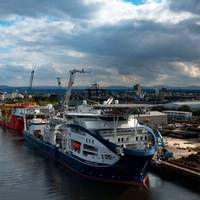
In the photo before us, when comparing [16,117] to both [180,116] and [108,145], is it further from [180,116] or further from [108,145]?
[108,145]

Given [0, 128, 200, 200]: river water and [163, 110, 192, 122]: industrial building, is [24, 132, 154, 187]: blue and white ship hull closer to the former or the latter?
[0, 128, 200, 200]: river water

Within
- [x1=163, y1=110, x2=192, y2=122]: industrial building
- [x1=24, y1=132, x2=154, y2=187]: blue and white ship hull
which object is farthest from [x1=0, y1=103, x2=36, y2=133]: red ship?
[x1=24, y1=132, x2=154, y2=187]: blue and white ship hull

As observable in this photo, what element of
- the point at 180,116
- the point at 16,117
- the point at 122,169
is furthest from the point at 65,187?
the point at 180,116

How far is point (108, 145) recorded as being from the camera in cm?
2212

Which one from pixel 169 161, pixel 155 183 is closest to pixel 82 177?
pixel 155 183

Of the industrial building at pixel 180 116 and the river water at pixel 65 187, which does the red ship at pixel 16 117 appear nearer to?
the river water at pixel 65 187

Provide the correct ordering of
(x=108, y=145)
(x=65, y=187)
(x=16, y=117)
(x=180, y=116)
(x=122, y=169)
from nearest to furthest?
(x=122, y=169), (x=108, y=145), (x=65, y=187), (x=16, y=117), (x=180, y=116)

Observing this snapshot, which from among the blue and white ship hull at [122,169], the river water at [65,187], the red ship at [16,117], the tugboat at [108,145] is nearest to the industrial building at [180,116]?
the red ship at [16,117]

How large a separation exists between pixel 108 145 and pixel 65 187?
3791 millimetres

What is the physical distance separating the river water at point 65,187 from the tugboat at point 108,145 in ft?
2.34

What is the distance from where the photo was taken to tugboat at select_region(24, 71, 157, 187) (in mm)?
21703

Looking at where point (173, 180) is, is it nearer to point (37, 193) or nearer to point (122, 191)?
point (122, 191)

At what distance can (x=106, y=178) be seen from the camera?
22.6 m

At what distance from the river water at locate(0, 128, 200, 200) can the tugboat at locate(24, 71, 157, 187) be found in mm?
713
